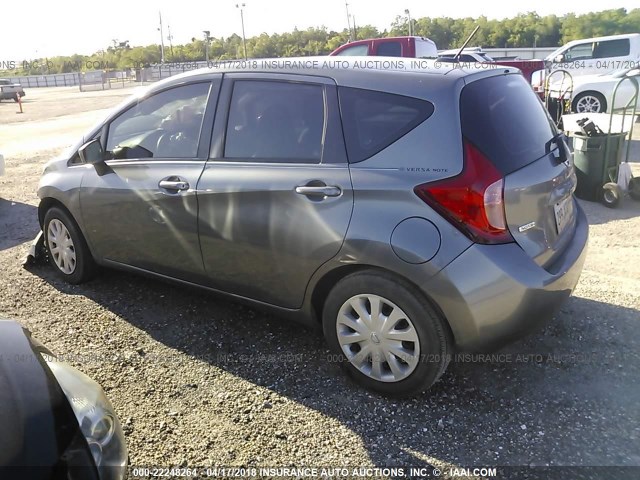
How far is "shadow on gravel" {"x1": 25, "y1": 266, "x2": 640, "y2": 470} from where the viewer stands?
106 inches

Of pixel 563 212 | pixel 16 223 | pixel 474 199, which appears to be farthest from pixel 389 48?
pixel 474 199

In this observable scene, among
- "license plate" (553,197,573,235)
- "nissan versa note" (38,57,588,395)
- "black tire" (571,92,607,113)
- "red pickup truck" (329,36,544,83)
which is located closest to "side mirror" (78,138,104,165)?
"nissan versa note" (38,57,588,395)

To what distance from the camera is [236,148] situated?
341 centimetres

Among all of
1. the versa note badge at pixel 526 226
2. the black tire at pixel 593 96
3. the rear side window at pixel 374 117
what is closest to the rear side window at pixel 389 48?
the black tire at pixel 593 96

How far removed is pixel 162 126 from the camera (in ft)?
12.6

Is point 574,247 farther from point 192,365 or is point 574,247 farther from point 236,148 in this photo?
point 192,365

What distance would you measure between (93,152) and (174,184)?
88 cm

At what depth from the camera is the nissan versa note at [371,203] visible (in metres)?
2.71

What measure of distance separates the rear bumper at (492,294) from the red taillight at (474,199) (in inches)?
3.2

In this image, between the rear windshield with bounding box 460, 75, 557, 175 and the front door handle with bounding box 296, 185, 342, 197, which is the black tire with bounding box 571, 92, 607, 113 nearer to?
the rear windshield with bounding box 460, 75, 557, 175

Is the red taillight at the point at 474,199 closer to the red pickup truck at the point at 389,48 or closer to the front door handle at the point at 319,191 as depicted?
the front door handle at the point at 319,191

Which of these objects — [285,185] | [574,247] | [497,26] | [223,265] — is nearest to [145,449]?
[223,265]

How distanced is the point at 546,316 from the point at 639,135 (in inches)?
420

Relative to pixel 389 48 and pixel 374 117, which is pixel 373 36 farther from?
pixel 374 117
